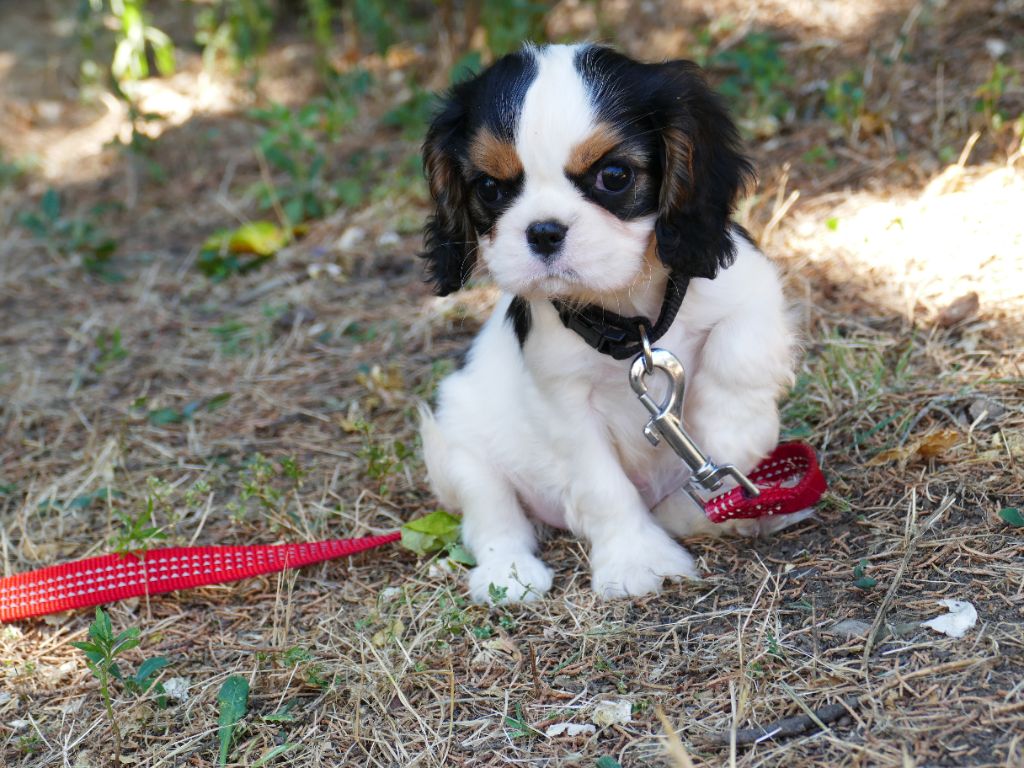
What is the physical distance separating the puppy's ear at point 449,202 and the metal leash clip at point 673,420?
0.57m

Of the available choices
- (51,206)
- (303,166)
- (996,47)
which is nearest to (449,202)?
(303,166)

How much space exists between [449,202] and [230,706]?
1441 mm

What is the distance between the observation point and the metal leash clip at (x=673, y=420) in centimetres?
280

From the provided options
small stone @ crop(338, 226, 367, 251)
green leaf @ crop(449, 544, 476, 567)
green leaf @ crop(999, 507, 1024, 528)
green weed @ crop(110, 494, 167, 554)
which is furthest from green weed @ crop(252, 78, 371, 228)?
green leaf @ crop(999, 507, 1024, 528)

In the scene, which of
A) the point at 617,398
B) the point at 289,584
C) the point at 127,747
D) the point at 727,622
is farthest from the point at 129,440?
the point at 727,622

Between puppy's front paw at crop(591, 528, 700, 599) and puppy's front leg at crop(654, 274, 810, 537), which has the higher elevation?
puppy's front leg at crop(654, 274, 810, 537)

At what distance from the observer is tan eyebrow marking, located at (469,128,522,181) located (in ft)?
8.57

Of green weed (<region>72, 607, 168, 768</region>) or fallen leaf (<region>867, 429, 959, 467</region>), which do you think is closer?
green weed (<region>72, 607, 168, 768</region>)

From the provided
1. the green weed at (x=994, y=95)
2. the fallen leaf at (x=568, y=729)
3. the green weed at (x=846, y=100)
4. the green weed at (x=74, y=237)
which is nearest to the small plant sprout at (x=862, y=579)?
the fallen leaf at (x=568, y=729)

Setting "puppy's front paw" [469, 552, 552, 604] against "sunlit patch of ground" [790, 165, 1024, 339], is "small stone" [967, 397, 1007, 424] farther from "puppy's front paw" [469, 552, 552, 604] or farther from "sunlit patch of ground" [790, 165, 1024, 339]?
"puppy's front paw" [469, 552, 552, 604]

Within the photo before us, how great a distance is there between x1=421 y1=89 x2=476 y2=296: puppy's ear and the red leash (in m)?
0.88

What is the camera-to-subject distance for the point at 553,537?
3398mm

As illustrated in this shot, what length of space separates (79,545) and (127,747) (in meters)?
1.19

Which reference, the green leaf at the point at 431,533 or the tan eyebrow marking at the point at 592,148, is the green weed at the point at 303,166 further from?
the tan eyebrow marking at the point at 592,148
